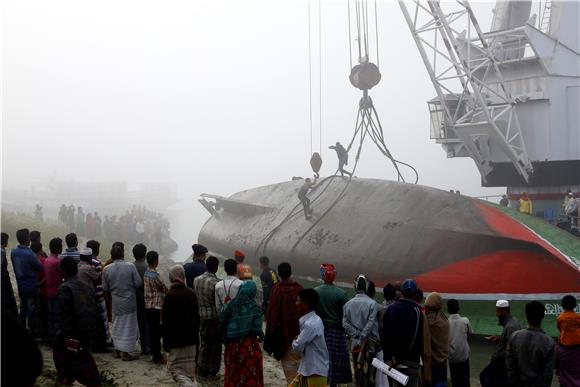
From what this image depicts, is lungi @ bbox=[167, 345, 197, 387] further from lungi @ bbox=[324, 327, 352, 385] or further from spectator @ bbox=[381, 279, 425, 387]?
spectator @ bbox=[381, 279, 425, 387]

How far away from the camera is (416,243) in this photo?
48.8 feet

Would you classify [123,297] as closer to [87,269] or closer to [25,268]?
[87,269]

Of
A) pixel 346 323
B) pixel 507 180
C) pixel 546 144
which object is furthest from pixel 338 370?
pixel 507 180

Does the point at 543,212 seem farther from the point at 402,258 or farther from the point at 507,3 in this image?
the point at 402,258

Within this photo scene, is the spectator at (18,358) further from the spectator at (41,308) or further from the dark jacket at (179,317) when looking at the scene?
the spectator at (41,308)

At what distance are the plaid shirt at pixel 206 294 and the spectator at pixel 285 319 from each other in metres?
1.04

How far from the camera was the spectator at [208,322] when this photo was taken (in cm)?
865

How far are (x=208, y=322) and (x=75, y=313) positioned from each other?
7.04 feet

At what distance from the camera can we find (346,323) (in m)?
7.96

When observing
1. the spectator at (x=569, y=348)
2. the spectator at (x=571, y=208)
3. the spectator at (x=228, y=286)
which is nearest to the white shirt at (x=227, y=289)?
the spectator at (x=228, y=286)

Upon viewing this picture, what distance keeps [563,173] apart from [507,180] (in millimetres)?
2663

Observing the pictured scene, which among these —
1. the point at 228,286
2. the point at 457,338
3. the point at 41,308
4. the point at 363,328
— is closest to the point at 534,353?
the point at 457,338

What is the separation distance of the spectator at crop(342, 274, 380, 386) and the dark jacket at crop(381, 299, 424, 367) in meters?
0.88

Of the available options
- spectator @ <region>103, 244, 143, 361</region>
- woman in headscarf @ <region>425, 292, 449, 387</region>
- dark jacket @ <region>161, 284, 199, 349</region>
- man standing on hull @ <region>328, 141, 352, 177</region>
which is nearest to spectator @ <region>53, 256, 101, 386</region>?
dark jacket @ <region>161, 284, 199, 349</region>
